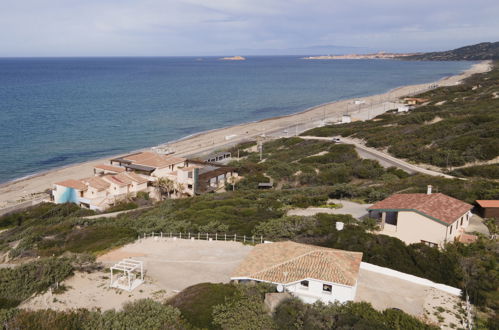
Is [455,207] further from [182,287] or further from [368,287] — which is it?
[182,287]

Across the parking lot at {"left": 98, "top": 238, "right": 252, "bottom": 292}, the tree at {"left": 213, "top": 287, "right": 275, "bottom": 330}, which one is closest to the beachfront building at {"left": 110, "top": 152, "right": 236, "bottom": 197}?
the parking lot at {"left": 98, "top": 238, "right": 252, "bottom": 292}

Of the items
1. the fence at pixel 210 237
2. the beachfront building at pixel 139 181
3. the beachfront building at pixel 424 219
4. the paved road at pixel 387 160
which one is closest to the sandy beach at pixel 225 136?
the beachfront building at pixel 139 181

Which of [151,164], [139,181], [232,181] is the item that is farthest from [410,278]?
[151,164]

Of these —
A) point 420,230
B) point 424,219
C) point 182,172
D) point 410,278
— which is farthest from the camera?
point 182,172

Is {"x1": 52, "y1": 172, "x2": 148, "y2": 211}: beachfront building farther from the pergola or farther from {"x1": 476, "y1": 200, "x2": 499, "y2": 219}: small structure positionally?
{"x1": 476, "y1": 200, "x2": 499, "y2": 219}: small structure

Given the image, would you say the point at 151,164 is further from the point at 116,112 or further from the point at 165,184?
the point at 116,112

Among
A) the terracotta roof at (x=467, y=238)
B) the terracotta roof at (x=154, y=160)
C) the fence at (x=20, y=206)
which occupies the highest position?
the terracotta roof at (x=467, y=238)

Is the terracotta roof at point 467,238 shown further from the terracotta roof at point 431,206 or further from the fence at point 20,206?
the fence at point 20,206
